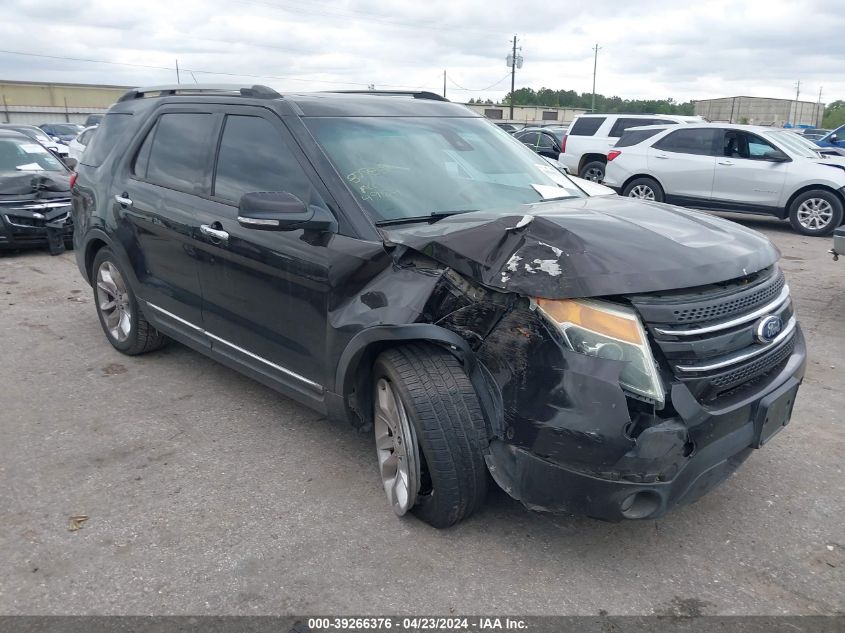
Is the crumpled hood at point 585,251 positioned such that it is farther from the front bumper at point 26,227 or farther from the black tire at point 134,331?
the front bumper at point 26,227

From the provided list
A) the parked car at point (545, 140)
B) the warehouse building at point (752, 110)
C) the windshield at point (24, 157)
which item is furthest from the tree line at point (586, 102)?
the windshield at point (24, 157)

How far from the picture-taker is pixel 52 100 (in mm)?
59625

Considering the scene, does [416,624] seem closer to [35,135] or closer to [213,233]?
[213,233]

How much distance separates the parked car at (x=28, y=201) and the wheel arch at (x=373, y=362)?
751 centimetres

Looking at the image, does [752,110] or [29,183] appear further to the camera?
[752,110]

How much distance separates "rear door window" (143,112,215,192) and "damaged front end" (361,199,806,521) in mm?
1909

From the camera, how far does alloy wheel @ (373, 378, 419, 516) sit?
3033 mm

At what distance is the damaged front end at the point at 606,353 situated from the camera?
260 cm

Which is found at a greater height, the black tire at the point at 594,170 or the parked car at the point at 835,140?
the parked car at the point at 835,140

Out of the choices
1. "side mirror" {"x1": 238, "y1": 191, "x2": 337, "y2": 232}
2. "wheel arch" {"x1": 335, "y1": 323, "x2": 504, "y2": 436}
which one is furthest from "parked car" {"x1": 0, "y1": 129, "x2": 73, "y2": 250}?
"wheel arch" {"x1": 335, "y1": 323, "x2": 504, "y2": 436}

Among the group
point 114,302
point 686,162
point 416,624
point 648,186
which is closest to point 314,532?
point 416,624

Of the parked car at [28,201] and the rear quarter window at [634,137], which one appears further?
the rear quarter window at [634,137]

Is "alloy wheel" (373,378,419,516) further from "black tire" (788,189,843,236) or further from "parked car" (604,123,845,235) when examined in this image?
"black tire" (788,189,843,236)

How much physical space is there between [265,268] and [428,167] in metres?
1.02
